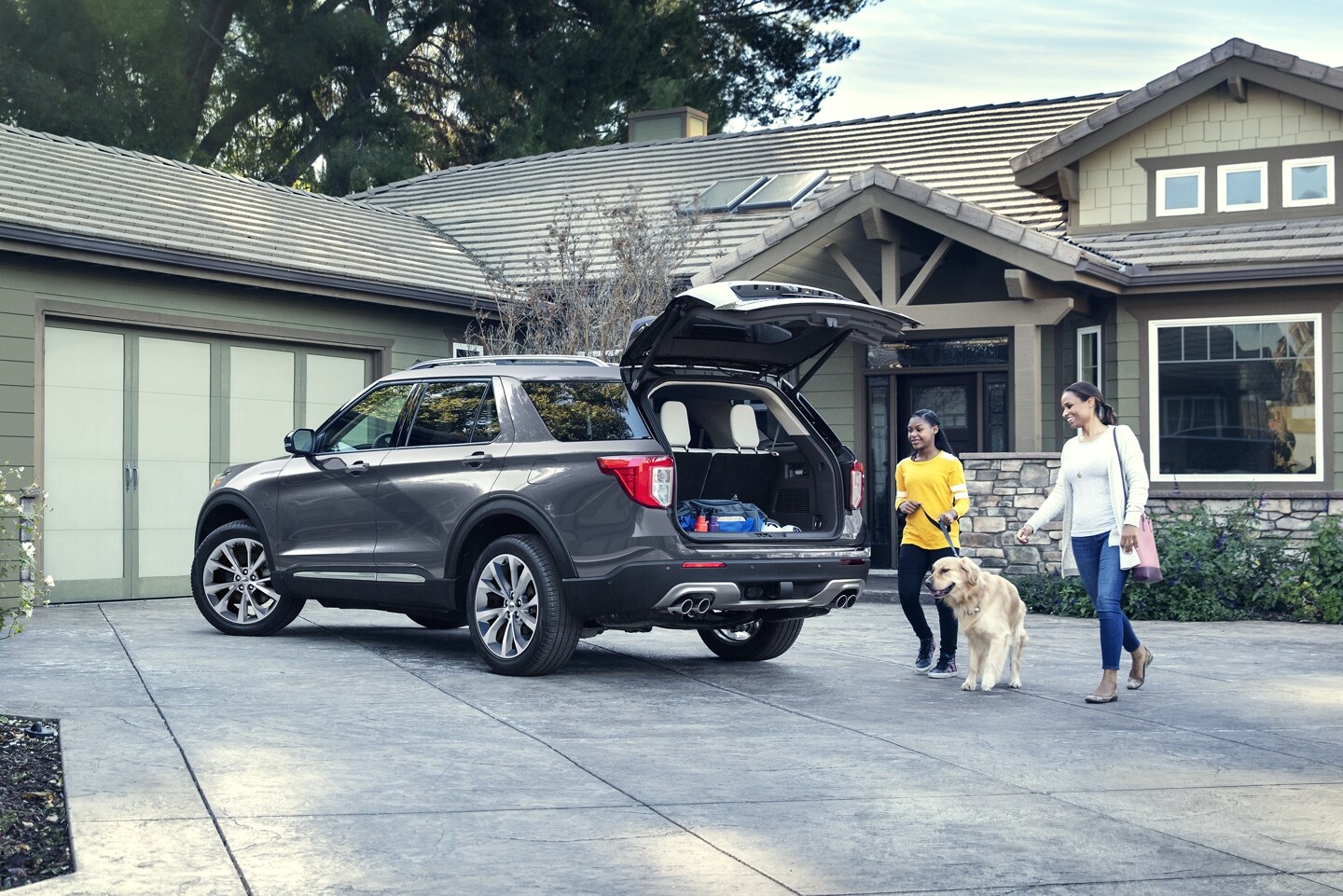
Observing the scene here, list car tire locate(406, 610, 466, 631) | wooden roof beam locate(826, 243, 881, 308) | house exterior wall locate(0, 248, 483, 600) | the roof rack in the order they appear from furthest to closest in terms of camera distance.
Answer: wooden roof beam locate(826, 243, 881, 308)
house exterior wall locate(0, 248, 483, 600)
car tire locate(406, 610, 466, 631)
the roof rack

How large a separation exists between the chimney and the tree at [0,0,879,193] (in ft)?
14.1

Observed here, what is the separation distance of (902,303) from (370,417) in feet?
21.7

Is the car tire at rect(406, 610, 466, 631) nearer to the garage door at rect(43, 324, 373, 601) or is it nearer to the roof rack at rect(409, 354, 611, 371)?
the roof rack at rect(409, 354, 611, 371)

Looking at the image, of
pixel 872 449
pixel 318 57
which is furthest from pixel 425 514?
pixel 318 57

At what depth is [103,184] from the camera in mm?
15344

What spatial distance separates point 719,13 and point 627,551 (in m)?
25.6

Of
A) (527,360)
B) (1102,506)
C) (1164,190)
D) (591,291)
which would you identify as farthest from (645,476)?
(1164,190)

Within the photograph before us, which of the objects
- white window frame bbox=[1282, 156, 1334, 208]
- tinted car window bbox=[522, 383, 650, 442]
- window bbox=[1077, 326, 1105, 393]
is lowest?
tinted car window bbox=[522, 383, 650, 442]

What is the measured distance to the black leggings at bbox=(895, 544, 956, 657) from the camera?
9.33 meters

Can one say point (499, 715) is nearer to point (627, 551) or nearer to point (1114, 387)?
point (627, 551)

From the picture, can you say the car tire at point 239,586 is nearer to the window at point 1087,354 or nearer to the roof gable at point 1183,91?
the window at point 1087,354

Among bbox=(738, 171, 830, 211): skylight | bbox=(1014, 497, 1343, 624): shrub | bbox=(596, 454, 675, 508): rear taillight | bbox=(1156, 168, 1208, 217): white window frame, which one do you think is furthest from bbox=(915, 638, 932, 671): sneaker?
bbox=(738, 171, 830, 211): skylight

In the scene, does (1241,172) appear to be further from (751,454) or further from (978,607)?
(978,607)

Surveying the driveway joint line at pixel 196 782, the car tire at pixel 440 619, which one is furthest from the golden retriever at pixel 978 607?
the driveway joint line at pixel 196 782
